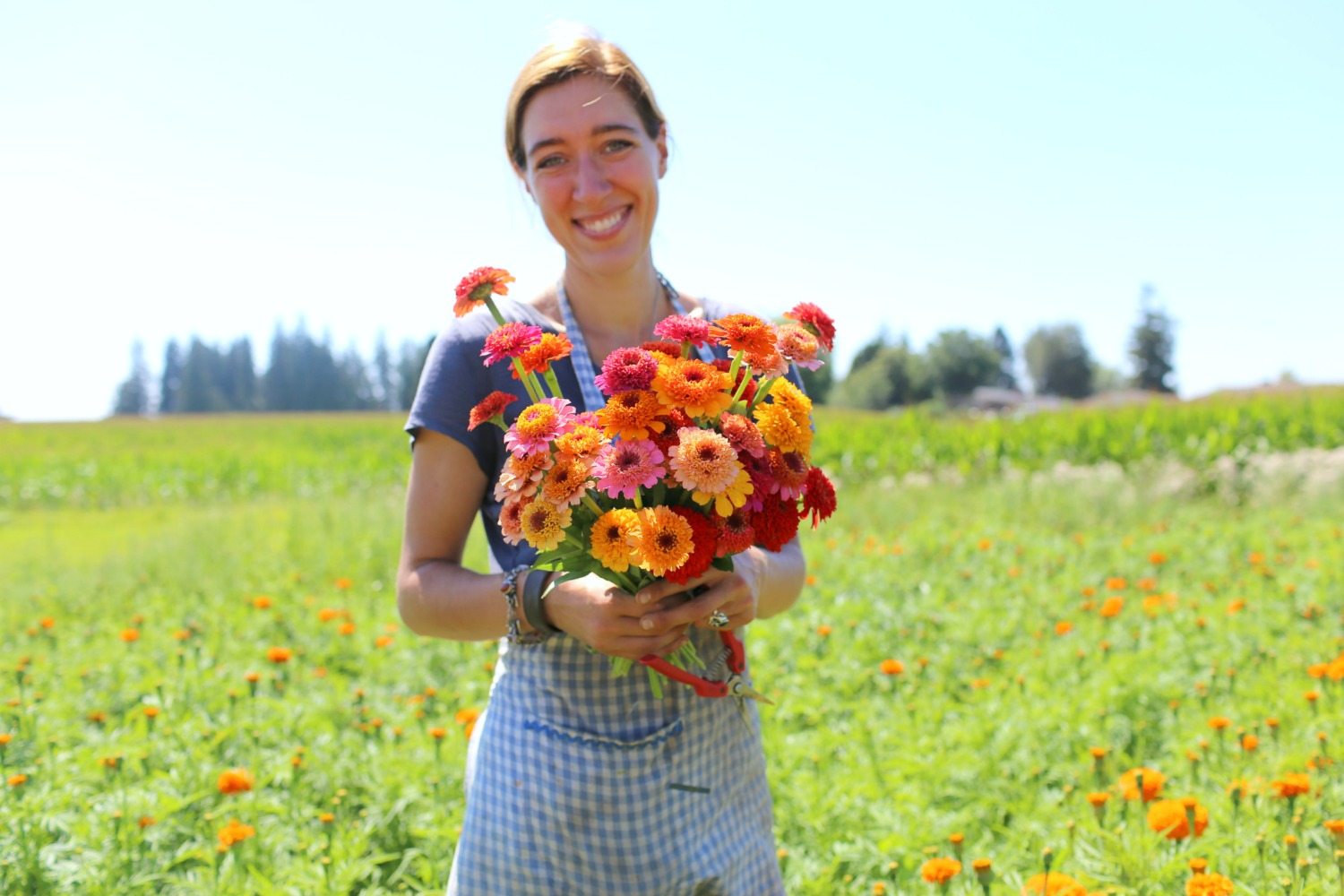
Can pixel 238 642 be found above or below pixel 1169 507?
below

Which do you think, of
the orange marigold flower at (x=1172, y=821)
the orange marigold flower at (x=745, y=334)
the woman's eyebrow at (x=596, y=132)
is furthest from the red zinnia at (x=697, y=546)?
the orange marigold flower at (x=1172, y=821)

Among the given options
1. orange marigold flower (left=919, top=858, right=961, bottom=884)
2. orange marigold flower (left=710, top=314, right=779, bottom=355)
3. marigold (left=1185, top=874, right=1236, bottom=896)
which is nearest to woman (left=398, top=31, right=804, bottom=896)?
orange marigold flower (left=710, top=314, right=779, bottom=355)

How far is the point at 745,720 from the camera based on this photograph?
5.56 feet

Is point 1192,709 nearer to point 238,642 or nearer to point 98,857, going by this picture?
point 98,857

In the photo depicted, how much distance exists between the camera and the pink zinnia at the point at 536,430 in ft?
4.02

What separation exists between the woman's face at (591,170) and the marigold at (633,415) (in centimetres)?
49

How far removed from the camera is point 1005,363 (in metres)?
82.1

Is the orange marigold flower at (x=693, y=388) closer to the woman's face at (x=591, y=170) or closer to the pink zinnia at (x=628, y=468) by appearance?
the pink zinnia at (x=628, y=468)

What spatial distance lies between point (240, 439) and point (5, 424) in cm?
1754

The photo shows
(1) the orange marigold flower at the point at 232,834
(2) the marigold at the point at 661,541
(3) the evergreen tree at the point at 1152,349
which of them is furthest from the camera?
(3) the evergreen tree at the point at 1152,349

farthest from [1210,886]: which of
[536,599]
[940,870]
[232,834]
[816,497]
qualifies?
[232,834]

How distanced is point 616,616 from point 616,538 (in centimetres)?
15

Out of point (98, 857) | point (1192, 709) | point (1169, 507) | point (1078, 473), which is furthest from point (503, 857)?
point (1078, 473)

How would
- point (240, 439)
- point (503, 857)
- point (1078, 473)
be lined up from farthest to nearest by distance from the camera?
point (240, 439) → point (1078, 473) → point (503, 857)
